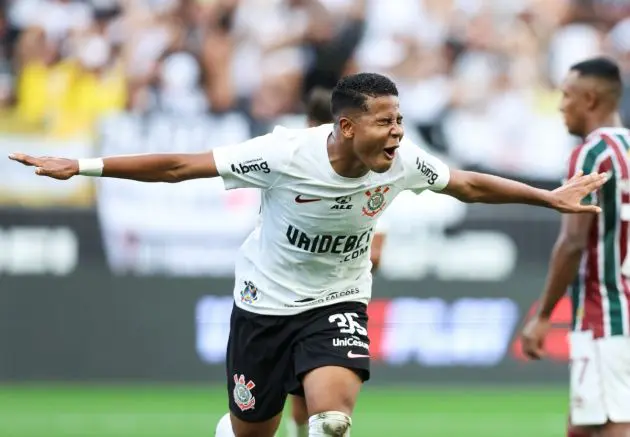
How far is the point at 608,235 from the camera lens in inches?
264

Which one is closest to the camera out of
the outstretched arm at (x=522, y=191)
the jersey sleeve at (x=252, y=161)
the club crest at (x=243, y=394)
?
the outstretched arm at (x=522, y=191)

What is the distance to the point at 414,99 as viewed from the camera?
15.8 m

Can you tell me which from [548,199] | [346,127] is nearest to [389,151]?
[346,127]

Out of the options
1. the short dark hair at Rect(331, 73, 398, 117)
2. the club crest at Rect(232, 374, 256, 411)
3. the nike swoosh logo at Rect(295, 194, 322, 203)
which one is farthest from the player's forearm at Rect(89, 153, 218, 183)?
the club crest at Rect(232, 374, 256, 411)

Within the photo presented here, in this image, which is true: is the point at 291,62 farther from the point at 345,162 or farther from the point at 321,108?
the point at 345,162

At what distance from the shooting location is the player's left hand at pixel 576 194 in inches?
249

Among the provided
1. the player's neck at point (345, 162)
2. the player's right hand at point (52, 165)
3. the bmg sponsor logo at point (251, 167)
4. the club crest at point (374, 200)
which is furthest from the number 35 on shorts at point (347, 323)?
the player's right hand at point (52, 165)

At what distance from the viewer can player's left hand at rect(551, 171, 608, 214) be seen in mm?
6316

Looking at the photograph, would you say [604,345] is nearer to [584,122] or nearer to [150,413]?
[584,122]

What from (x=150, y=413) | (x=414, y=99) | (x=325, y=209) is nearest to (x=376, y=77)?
(x=325, y=209)

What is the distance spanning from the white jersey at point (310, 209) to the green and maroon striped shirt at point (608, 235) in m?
0.80

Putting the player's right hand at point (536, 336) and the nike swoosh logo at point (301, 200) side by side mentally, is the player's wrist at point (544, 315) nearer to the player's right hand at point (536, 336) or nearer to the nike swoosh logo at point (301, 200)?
the player's right hand at point (536, 336)

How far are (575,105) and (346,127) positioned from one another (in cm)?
138

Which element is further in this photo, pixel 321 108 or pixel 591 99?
pixel 321 108
